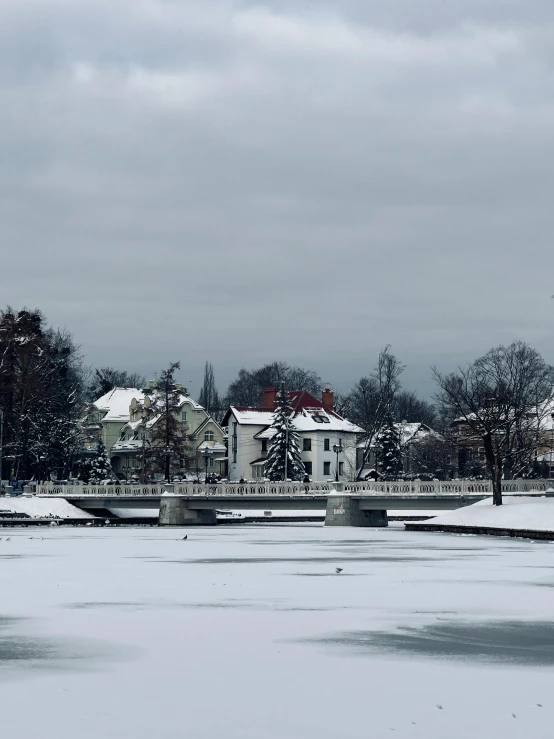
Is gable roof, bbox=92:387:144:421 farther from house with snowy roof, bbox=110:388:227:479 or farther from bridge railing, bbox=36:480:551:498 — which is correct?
bridge railing, bbox=36:480:551:498

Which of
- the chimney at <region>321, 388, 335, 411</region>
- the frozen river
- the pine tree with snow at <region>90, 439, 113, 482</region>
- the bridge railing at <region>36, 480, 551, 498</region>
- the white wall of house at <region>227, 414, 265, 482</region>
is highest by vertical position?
the chimney at <region>321, 388, 335, 411</region>

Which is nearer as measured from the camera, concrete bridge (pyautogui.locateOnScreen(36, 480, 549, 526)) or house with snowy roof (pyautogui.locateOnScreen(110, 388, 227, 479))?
concrete bridge (pyautogui.locateOnScreen(36, 480, 549, 526))

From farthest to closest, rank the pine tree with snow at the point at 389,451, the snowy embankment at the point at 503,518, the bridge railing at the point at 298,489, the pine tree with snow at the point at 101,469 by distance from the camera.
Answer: the pine tree with snow at the point at 389,451, the pine tree with snow at the point at 101,469, the bridge railing at the point at 298,489, the snowy embankment at the point at 503,518

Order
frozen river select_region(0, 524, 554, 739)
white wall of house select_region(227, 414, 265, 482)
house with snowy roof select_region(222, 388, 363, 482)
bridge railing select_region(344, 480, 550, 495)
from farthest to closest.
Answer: white wall of house select_region(227, 414, 265, 482) → house with snowy roof select_region(222, 388, 363, 482) → bridge railing select_region(344, 480, 550, 495) → frozen river select_region(0, 524, 554, 739)

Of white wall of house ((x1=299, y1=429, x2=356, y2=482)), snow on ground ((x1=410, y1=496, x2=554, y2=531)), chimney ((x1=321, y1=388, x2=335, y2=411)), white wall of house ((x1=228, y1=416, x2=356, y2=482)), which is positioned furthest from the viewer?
chimney ((x1=321, y1=388, x2=335, y2=411))

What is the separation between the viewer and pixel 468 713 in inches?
501

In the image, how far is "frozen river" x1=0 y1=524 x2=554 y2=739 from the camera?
12.3 meters

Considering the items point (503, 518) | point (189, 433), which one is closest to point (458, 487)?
point (503, 518)

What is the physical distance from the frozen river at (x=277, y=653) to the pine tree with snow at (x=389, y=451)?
80.4 metres

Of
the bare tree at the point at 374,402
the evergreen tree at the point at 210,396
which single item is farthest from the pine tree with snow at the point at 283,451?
the evergreen tree at the point at 210,396

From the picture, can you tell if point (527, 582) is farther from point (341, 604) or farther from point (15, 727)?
point (15, 727)

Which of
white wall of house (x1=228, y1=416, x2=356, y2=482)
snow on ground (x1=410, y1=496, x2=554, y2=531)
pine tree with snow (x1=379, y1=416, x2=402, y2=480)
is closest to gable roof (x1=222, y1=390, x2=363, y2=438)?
white wall of house (x1=228, y1=416, x2=356, y2=482)

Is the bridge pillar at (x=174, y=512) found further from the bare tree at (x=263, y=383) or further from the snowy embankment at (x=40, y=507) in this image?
the bare tree at (x=263, y=383)

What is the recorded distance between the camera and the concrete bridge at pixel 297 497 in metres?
72.4
